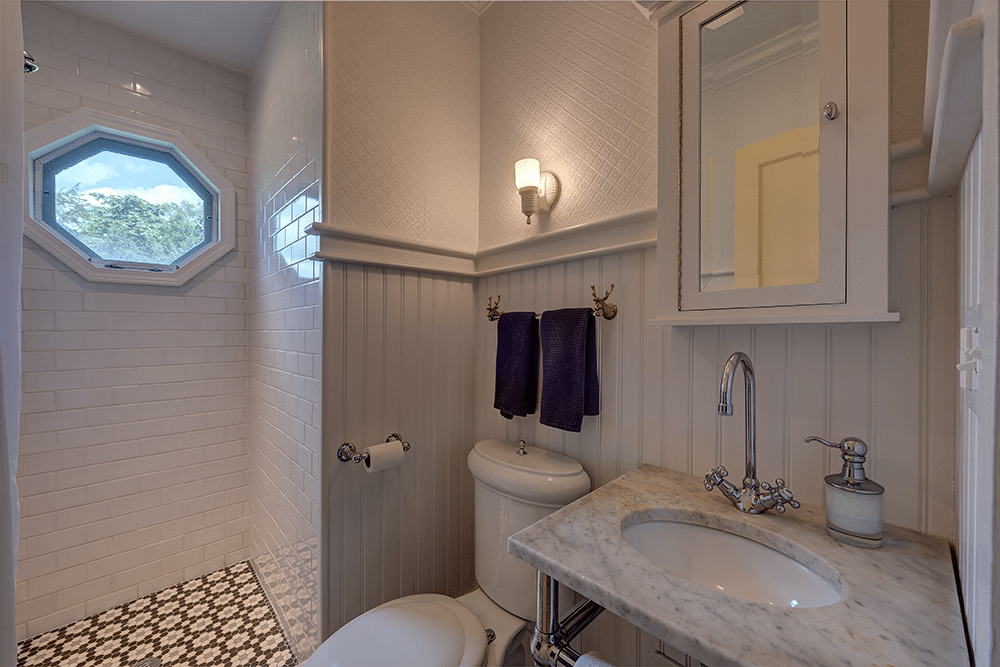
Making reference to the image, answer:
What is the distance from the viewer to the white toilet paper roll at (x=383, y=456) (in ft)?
4.12

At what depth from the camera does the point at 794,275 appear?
840 mm

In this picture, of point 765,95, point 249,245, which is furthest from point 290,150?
point 765,95

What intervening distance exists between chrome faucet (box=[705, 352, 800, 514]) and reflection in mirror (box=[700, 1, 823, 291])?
224 millimetres

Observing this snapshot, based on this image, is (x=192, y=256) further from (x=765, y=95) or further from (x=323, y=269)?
(x=765, y=95)

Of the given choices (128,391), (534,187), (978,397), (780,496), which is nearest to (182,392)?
(128,391)

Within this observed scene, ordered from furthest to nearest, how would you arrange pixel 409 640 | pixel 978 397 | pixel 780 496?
1. pixel 409 640
2. pixel 780 496
3. pixel 978 397

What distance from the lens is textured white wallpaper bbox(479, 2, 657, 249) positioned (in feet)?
3.78

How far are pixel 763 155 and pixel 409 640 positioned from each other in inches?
58.0

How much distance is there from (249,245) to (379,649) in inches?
76.2

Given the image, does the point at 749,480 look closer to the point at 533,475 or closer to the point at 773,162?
the point at 533,475

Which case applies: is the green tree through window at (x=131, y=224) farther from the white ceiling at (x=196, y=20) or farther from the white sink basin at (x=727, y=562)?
the white sink basin at (x=727, y=562)

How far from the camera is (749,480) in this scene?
0.85m

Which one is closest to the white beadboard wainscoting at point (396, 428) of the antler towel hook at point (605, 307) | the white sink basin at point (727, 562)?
the antler towel hook at point (605, 307)

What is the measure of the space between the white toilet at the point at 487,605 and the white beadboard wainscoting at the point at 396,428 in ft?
0.68
